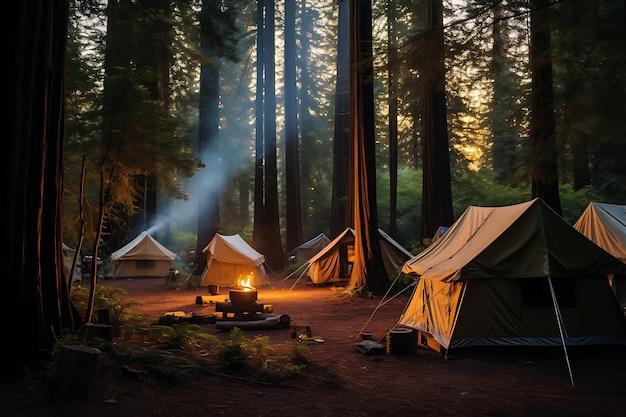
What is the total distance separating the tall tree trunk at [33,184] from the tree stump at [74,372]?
778mm

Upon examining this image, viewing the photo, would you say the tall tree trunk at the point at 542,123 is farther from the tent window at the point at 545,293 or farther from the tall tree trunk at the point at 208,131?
the tall tree trunk at the point at 208,131

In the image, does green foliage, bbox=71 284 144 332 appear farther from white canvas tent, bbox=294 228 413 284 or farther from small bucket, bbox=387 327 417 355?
white canvas tent, bbox=294 228 413 284

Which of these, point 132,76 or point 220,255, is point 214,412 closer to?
point 132,76

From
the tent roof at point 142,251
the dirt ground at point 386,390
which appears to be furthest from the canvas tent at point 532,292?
the tent roof at point 142,251

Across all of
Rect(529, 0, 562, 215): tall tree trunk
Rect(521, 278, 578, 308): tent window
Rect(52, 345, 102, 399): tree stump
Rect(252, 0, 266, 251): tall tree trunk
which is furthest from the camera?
Rect(252, 0, 266, 251): tall tree trunk

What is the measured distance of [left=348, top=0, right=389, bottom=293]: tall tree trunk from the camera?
50.0ft

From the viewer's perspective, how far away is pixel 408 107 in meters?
23.6

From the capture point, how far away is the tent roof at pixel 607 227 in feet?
34.8

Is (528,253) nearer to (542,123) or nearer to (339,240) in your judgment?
(542,123)

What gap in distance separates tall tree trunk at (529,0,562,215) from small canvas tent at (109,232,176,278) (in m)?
17.6

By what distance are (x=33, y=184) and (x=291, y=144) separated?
21.7 meters

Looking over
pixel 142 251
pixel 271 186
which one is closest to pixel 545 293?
pixel 271 186

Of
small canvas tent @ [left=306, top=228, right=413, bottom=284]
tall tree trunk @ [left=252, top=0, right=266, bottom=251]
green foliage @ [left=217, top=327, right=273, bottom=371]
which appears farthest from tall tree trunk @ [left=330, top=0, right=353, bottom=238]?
green foliage @ [left=217, top=327, right=273, bottom=371]

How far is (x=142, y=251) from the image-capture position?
23281 millimetres
